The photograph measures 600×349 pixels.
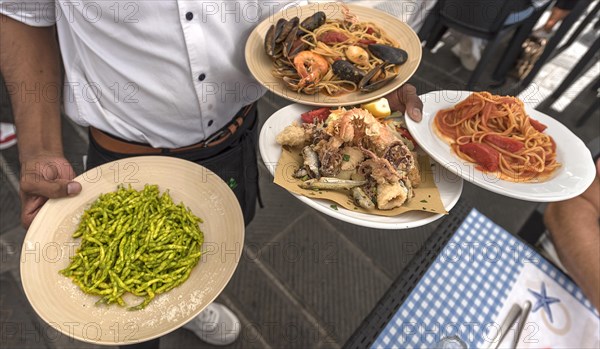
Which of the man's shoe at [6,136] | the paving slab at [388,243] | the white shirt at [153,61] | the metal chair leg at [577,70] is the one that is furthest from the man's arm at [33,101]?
the metal chair leg at [577,70]

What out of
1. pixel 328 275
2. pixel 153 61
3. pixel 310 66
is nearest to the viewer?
pixel 153 61

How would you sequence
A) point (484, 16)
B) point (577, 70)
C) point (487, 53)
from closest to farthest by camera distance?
point (484, 16), point (487, 53), point (577, 70)

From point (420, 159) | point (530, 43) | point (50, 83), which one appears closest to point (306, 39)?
point (420, 159)

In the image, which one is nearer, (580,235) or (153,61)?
(153,61)

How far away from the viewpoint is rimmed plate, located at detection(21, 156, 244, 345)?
1.45 metres

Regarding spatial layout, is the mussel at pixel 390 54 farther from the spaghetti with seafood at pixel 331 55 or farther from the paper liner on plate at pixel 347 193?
the paper liner on plate at pixel 347 193

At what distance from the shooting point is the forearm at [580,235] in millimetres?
2078

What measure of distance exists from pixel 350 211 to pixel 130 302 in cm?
112

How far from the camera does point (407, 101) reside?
6.98 ft

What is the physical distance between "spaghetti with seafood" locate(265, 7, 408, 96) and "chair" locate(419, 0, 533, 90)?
10.3 feet

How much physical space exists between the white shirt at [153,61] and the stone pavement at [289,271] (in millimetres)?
1923

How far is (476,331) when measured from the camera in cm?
195

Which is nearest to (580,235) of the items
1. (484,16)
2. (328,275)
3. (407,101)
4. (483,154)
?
(483,154)

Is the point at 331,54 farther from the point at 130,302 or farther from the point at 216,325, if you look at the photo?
the point at 216,325
